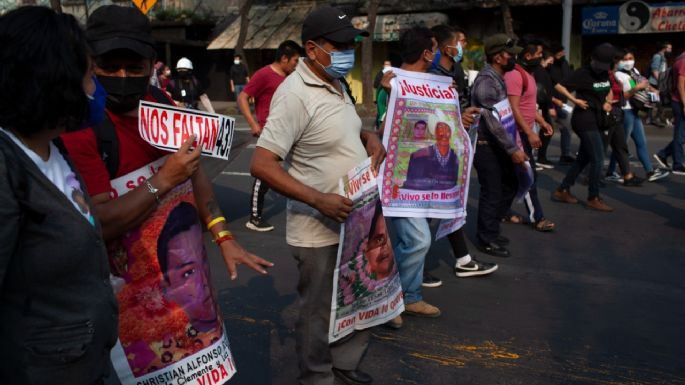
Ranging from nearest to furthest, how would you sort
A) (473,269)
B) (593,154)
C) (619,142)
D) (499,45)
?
(473,269), (499,45), (593,154), (619,142)

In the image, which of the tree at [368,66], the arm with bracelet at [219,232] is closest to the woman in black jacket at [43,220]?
the arm with bracelet at [219,232]

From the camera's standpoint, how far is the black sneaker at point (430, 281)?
17.8ft

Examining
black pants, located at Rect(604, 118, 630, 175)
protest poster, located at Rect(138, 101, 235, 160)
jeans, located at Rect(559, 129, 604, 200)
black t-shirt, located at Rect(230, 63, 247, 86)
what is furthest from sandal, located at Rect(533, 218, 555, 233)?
black t-shirt, located at Rect(230, 63, 247, 86)

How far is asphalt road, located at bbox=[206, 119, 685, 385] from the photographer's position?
13.1 ft

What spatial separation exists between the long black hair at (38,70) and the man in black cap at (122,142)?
1.57ft

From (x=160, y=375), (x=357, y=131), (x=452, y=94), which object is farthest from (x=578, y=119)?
(x=160, y=375)

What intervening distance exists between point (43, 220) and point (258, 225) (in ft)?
18.6

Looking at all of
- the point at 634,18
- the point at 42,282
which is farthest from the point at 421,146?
the point at 634,18

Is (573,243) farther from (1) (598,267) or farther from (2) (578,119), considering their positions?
(2) (578,119)

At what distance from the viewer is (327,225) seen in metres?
3.36

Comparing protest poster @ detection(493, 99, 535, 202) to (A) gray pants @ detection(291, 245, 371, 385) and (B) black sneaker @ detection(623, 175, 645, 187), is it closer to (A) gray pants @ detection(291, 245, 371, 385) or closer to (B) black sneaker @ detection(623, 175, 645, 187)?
(A) gray pants @ detection(291, 245, 371, 385)

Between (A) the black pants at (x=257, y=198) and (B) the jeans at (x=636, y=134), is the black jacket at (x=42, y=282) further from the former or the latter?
(B) the jeans at (x=636, y=134)

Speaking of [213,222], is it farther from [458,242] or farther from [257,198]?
[257,198]

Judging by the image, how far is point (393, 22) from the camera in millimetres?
23719
